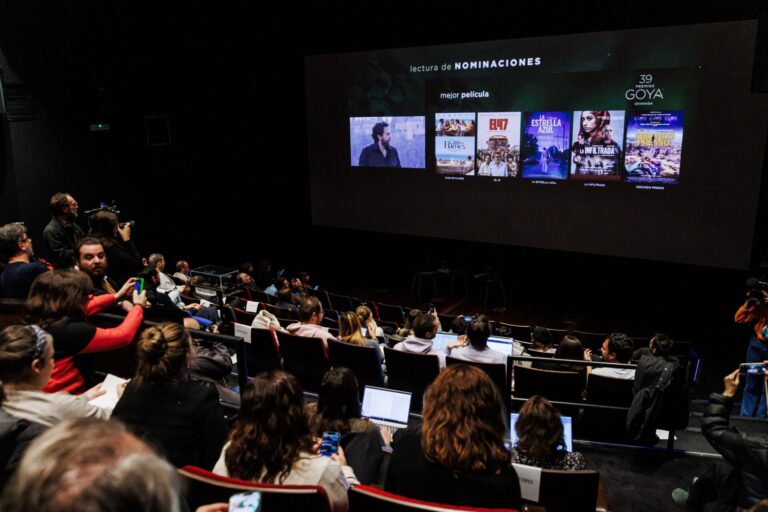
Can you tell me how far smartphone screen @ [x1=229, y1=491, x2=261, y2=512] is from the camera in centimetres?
176

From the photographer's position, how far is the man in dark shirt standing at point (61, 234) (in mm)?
5441

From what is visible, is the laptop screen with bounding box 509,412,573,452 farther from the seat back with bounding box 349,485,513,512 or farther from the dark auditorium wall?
the dark auditorium wall

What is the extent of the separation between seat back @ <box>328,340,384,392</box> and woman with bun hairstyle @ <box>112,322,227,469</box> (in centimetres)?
222

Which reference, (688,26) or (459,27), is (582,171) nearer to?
(688,26)

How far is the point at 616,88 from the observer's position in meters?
8.48

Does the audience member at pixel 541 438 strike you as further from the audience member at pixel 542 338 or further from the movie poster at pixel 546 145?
the movie poster at pixel 546 145

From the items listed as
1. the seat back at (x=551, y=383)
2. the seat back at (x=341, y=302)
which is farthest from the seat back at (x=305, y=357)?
the seat back at (x=341, y=302)

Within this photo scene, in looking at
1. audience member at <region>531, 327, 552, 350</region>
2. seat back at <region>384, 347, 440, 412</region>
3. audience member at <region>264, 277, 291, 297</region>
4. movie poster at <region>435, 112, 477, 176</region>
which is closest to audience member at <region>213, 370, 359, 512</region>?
seat back at <region>384, 347, 440, 412</region>

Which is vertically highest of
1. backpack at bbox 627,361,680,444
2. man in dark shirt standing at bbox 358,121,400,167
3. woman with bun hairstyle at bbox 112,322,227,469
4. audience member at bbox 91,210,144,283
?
man in dark shirt standing at bbox 358,121,400,167

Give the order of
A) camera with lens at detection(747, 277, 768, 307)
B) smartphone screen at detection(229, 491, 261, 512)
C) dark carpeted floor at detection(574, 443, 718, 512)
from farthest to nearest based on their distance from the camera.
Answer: camera with lens at detection(747, 277, 768, 307), dark carpeted floor at detection(574, 443, 718, 512), smartphone screen at detection(229, 491, 261, 512)

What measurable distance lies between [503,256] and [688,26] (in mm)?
4487

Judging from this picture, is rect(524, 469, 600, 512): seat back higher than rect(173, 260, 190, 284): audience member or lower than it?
higher

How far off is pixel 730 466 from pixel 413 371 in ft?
7.07

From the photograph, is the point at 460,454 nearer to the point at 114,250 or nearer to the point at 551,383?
the point at 551,383
